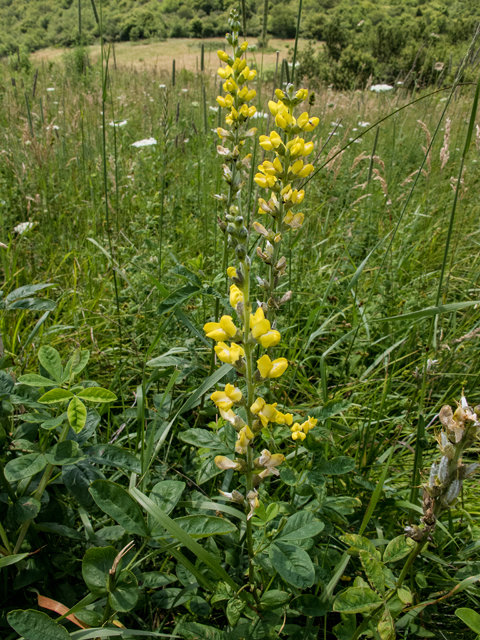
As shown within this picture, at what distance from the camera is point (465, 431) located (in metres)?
0.86

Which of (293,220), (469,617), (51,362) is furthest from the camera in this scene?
(293,220)

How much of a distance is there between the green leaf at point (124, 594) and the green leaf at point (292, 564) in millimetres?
301

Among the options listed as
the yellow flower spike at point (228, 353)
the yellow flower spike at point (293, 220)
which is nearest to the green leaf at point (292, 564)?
the yellow flower spike at point (228, 353)

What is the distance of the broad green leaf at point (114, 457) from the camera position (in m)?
1.08

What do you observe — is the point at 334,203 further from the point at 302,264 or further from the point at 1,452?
the point at 1,452

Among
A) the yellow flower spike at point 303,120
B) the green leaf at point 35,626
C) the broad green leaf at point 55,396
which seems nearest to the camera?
the green leaf at point 35,626

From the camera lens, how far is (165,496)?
3.30 feet

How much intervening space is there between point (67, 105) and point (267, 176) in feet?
16.9

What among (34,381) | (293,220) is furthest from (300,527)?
(293,220)

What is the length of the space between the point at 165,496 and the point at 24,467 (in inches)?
13.8

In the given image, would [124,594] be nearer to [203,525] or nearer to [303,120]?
[203,525]

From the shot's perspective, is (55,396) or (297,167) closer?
(55,396)

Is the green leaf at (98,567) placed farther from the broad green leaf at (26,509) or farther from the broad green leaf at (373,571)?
the broad green leaf at (373,571)

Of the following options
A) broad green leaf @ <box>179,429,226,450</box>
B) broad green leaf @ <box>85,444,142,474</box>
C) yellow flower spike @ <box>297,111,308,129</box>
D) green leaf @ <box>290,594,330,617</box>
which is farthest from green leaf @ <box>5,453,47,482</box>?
yellow flower spike @ <box>297,111,308,129</box>
